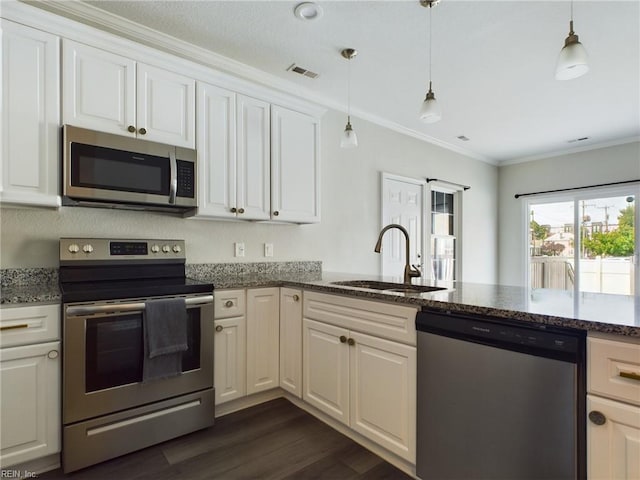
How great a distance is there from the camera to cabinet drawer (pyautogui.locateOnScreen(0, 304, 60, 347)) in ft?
5.15

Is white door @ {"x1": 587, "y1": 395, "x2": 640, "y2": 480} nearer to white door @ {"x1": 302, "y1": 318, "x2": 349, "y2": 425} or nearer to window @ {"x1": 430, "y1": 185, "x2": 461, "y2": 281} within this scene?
white door @ {"x1": 302, "y1": 318, "x2": 349, "y2": 425}

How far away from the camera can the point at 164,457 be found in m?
1.88

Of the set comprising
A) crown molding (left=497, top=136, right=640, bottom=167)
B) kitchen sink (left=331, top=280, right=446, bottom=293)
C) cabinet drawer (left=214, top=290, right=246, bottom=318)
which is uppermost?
crown molding (left=497, top=136, right=640, bottom=167)

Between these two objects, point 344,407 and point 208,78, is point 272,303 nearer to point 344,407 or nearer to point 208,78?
point 344,407

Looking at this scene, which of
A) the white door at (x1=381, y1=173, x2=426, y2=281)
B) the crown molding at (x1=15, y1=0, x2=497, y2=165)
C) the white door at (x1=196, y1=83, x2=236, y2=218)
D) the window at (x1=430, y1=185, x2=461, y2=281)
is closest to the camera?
the crown molding at (x1=15, y1=0, x2=497, y2=165)

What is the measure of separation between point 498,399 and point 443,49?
7.65ft

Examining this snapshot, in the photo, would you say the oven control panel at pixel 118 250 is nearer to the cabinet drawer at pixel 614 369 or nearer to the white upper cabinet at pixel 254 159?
the white upper cabinet at pixel 254 159

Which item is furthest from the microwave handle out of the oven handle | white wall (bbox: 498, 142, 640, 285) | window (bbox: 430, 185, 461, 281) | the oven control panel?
white wall (bbox: 498, 142, 640, 285)

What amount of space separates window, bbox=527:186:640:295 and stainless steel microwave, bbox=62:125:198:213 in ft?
16.3

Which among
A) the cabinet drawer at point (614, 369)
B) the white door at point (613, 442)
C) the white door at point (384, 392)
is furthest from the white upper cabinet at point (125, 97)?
the white door at point (613, 442)

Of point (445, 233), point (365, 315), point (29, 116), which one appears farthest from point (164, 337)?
point (445, 233)

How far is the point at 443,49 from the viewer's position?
Answer: 8.33ft

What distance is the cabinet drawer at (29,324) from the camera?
61.8 inches

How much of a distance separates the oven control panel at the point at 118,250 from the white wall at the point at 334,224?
0.45ft
